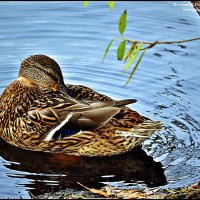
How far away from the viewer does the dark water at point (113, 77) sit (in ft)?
25.2

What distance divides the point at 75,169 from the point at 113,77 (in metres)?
2.57

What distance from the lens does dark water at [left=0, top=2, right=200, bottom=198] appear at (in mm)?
7676

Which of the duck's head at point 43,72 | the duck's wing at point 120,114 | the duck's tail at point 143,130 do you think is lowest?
the duck's tail at point 143,130

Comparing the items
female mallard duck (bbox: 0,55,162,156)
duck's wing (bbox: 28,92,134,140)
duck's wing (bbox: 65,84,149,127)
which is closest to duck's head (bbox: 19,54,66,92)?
female mallard duck (bbox: 0,55,162,156)

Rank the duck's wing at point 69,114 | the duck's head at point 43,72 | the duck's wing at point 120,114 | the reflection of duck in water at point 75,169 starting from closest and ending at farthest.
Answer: the reflection of duck in water at point 75,169
the duck's wing at point 69,114
the duck's wing at point 120,114
the duck's head at point 43,72

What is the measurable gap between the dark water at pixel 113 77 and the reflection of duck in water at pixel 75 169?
11 millimetres

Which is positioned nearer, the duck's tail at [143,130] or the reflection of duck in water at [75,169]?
the reflection of duck in water at [75,169]

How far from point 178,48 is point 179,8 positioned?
5.39ft

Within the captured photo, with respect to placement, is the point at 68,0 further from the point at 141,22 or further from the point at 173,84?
the point at 173,84

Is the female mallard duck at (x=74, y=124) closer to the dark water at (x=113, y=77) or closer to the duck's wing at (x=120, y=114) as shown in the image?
the duck's wing at (x=120, y=114)

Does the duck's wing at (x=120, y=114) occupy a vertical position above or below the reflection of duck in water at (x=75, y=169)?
above

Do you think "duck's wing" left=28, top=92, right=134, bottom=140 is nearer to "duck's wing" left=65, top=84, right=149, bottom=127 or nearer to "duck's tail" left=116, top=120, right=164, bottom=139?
"duck's wing" left=65, top=84, right=149, bottom=127

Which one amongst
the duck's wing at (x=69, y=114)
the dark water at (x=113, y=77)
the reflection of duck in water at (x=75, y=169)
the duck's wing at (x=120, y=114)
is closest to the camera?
the reflection of duck in water at (x=75, y=169)

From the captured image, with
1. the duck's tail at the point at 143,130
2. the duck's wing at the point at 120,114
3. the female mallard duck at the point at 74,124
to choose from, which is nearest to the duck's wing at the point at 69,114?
the female mallard duck at the point at 74,124
